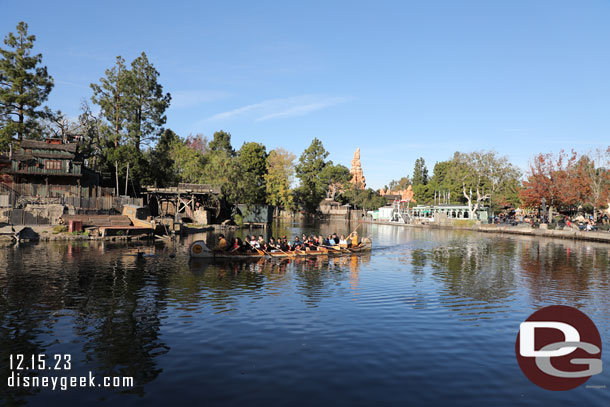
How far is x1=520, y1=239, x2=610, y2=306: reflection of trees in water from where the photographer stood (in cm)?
1952

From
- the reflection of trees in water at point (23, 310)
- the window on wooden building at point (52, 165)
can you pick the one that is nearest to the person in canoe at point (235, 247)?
the reflection of trees in water at point (23, 310)

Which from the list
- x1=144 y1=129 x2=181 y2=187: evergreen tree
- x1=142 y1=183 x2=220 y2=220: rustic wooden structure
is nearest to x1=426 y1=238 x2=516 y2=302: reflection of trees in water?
x1=142 y1=183 x2=220 y2=220: rustic wooden structure

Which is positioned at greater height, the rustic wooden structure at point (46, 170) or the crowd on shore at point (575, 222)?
the rustic wooden structure at point (46, 170)

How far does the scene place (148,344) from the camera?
11.9 m

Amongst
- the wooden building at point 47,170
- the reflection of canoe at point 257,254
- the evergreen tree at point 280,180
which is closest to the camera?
the reflection of canoe at point 257,254

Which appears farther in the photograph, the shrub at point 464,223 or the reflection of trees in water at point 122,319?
the shrub at point 464,223

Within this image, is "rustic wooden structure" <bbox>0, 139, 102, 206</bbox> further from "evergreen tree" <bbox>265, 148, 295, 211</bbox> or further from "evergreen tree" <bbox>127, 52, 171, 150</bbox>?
"evergreen tree" <bbox>265, 148, 295, 211</bbox>

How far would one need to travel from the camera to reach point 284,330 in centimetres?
1347

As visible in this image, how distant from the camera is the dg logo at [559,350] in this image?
10320 mm

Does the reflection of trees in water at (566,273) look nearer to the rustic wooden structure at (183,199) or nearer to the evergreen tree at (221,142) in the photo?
the rustic wooden structure at (183,199)

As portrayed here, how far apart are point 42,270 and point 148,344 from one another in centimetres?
1450

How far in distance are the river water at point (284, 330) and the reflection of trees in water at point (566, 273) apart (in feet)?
0.62

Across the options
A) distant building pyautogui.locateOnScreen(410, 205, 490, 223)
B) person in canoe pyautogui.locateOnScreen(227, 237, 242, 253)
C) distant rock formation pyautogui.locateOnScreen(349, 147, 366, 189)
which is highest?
distant rock formation pyautogui.locateOnScreen(349, 147, 366, 189)

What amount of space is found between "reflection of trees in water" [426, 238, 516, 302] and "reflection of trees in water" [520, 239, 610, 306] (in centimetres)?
116
